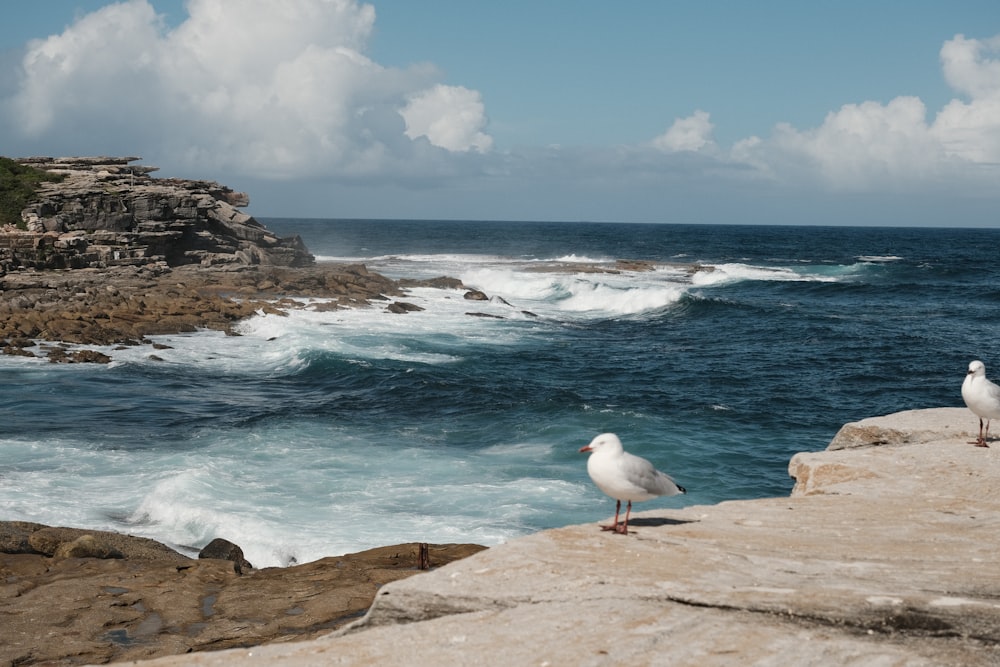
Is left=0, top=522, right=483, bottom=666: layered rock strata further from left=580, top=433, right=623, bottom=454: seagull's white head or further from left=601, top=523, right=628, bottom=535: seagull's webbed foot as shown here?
left=580, top=433, right=623, bottom=454: seagull's white head

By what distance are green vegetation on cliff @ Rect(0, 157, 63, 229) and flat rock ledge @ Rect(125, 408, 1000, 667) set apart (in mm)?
50664

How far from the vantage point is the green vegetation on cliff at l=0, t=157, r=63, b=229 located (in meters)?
50.0

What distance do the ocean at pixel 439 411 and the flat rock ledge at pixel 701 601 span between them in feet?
19.6

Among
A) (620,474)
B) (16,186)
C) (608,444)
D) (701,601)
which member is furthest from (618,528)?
(16,186)

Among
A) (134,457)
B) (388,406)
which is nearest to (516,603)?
(134,457)

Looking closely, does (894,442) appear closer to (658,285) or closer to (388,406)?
(388,406)

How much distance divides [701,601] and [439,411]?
19601 millimetres

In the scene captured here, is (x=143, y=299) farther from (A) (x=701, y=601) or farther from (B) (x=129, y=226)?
(A) (x=701, y=601)

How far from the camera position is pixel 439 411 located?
24844 millimetres

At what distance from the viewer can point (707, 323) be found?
45625 mm


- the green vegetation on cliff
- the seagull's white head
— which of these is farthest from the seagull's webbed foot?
the green vegetation on cliff

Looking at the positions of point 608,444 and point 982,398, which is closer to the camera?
point 608,444

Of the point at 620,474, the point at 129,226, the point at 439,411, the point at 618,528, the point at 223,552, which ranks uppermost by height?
the point at 129,226

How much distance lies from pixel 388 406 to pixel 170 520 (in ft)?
35.2
